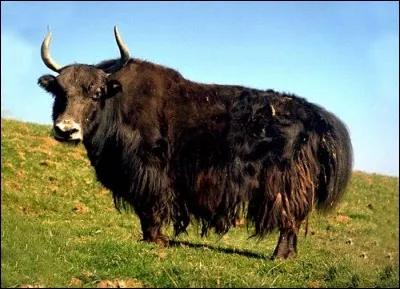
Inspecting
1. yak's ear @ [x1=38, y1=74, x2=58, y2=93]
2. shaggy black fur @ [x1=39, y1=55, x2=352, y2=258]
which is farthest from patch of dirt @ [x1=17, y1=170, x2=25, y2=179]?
shaggy black fur @ [x1=39, y1=55, x2=352, y2=258]

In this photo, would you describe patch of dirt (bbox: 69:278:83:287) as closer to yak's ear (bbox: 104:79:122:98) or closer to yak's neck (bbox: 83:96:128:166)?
yak's neck (bbox: 83:96:128:166)

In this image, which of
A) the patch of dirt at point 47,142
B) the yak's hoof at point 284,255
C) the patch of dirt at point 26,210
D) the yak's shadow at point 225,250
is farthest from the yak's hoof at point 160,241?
the patch of dirt at point 47,142

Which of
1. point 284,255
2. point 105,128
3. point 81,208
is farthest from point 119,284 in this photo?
point 81,208

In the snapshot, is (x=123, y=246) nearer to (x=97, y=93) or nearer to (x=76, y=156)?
(x=97, y=93)

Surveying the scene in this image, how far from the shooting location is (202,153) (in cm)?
959

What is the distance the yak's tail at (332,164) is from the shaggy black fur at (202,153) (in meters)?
0.02

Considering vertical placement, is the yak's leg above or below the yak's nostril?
below

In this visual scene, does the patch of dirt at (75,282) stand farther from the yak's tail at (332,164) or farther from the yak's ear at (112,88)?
the yak's tail at (332,164)

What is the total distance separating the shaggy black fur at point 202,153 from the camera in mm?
9453

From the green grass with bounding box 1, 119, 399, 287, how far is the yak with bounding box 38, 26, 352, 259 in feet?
2.19

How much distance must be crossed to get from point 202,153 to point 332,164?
207 cm

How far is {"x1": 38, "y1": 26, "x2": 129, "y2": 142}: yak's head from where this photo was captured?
922 centimetres

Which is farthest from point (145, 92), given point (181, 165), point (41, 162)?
point (41, 162)

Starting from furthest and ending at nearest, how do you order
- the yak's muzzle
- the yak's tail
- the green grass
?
the yak's tail, the yak's muzzle, the green grass
